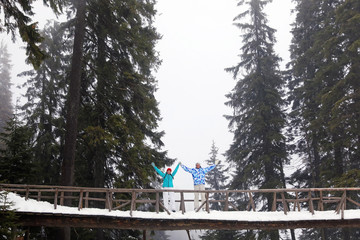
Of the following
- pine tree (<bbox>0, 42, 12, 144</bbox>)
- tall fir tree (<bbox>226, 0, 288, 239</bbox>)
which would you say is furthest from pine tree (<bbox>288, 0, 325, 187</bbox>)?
pine tree (<bbox>0, 42, 12, 144</bbox>)

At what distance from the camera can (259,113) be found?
21.0 m

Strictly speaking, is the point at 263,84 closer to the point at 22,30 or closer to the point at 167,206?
the point at 167,206

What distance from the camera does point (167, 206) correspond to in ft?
40.0

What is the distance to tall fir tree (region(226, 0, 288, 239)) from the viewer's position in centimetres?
2072

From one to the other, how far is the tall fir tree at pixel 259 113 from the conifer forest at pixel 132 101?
82 mm

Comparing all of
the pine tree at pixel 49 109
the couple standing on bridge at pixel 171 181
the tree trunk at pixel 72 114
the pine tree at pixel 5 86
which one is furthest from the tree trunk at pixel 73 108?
→ the pine tree at pixel 5 86

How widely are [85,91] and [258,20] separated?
1549 cm

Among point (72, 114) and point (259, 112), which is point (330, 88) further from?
point (72, 114)

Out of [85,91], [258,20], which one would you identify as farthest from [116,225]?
[258,20]

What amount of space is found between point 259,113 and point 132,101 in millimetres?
9920

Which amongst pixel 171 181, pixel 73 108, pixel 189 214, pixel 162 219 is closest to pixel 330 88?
pixel 171 181

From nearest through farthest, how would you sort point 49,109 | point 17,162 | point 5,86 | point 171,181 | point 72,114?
point 171,181 < point 72,114 < point 17,162 < point 49,109 < point 5,86

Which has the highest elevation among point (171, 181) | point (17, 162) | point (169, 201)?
point (17, 162)

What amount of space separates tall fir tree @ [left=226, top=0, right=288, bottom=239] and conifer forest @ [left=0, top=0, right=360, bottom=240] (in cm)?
8
